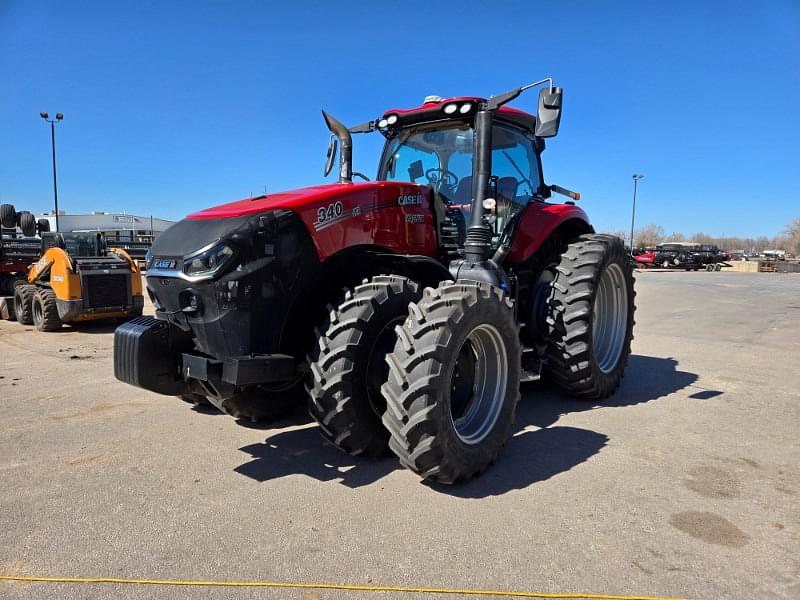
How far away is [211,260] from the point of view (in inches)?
127

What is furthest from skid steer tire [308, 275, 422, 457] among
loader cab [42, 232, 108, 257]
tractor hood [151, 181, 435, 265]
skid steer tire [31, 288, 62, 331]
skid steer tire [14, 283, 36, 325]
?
loader cab [42, 232, 108, 257]

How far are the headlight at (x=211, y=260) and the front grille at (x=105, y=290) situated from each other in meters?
7.25

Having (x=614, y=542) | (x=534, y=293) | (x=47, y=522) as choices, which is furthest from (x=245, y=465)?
(x=534, y=293)

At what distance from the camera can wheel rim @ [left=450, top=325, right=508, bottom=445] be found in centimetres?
370

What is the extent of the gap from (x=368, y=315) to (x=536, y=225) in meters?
2.47

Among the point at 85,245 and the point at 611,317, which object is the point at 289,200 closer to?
the point at 611,317

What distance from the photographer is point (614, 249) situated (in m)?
5.47

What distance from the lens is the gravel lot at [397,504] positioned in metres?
2.47

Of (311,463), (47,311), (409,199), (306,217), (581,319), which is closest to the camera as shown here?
(306,217)

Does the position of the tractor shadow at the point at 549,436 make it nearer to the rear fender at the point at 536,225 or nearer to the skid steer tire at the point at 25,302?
the rear fender at the point at 536,225

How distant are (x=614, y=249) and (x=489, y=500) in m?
3.28

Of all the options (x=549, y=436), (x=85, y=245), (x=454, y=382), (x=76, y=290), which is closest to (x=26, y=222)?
(x=85, y=245)

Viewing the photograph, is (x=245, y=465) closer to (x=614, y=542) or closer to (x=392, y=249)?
(x=392, y=249)

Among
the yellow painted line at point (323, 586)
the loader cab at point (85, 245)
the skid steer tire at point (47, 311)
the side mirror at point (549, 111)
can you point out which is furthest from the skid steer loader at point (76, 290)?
the side mirror at point (549, 111)
